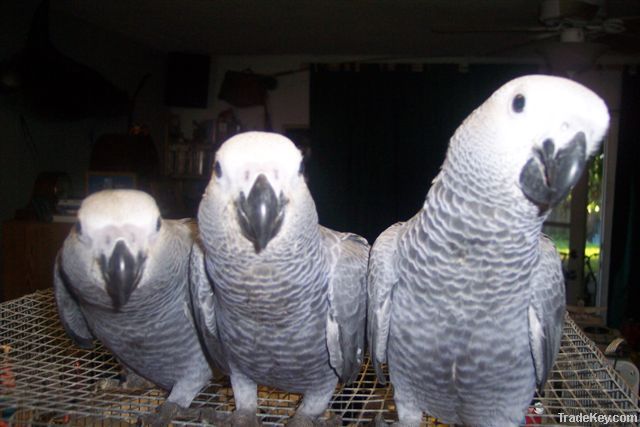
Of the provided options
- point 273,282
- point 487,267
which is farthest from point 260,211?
point 487,267

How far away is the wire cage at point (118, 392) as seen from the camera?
133 centimetres

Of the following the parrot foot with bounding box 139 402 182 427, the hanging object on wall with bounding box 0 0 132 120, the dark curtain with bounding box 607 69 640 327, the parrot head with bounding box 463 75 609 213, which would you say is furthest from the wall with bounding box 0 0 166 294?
the dark curtain with bounding box 607 69 640 327

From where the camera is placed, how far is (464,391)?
1.27 meters

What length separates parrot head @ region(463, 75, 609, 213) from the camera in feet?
3.03

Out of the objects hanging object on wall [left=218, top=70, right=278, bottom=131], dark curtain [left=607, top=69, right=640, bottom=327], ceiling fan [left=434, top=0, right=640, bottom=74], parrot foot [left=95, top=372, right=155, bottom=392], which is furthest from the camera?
hanging object on wall [left=218, top=70, right=278, bottom=131]

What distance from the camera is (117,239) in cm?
118

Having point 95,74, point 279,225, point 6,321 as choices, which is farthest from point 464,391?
point 95,74

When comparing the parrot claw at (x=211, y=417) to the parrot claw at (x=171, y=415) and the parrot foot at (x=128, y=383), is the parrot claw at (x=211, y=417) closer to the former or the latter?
the parrot claw at (x=171, y=415)

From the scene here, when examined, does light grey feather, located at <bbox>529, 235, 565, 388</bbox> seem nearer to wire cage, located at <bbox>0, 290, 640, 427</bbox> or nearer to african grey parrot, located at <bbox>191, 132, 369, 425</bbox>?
wire cage, located at <bbox>0, 290, 640, 427</bbox>

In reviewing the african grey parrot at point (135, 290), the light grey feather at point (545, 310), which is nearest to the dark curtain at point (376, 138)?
the african grey parrot at point (135, 290)

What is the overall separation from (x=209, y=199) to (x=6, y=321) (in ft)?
3.97

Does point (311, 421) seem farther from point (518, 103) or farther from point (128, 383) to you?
point (518, 103)
